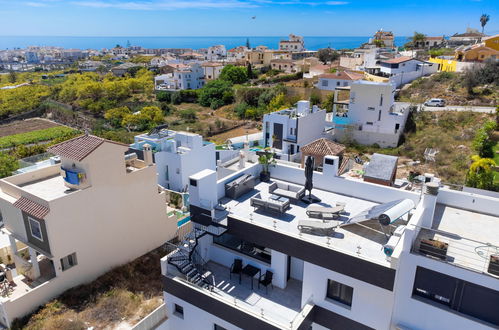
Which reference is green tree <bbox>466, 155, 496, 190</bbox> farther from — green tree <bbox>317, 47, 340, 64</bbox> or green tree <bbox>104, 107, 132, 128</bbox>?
green tree <bbox>317, 47, 340, 64</bbox>

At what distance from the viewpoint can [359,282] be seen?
11656mm

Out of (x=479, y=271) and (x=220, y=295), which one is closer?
(x=479, y=271)

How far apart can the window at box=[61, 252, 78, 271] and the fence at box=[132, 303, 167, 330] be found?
5.88 m

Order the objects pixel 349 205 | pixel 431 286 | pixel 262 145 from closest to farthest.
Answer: pixel 431 286, pixel 349 205, pixel 262 145

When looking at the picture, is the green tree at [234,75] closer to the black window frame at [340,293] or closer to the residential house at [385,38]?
the residential house at [385,38]

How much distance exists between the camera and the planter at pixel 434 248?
1047 centimetres

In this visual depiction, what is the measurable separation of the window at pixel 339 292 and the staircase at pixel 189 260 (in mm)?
4955

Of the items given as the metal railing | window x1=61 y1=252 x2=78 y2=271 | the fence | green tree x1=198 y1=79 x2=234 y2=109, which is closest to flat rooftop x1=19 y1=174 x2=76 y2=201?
window x1=61 y1=252 x2=78 y2=271

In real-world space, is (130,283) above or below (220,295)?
below

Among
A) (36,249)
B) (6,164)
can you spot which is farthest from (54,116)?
(36,249)

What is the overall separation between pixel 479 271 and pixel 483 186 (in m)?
21.5

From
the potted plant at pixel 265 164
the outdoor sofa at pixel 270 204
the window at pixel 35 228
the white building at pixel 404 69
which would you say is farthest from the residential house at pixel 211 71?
the outdoor sofa at pixel 270 204

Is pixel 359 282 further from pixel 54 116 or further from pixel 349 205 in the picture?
pixel 54 116

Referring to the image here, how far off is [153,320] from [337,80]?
55666 millimetres
